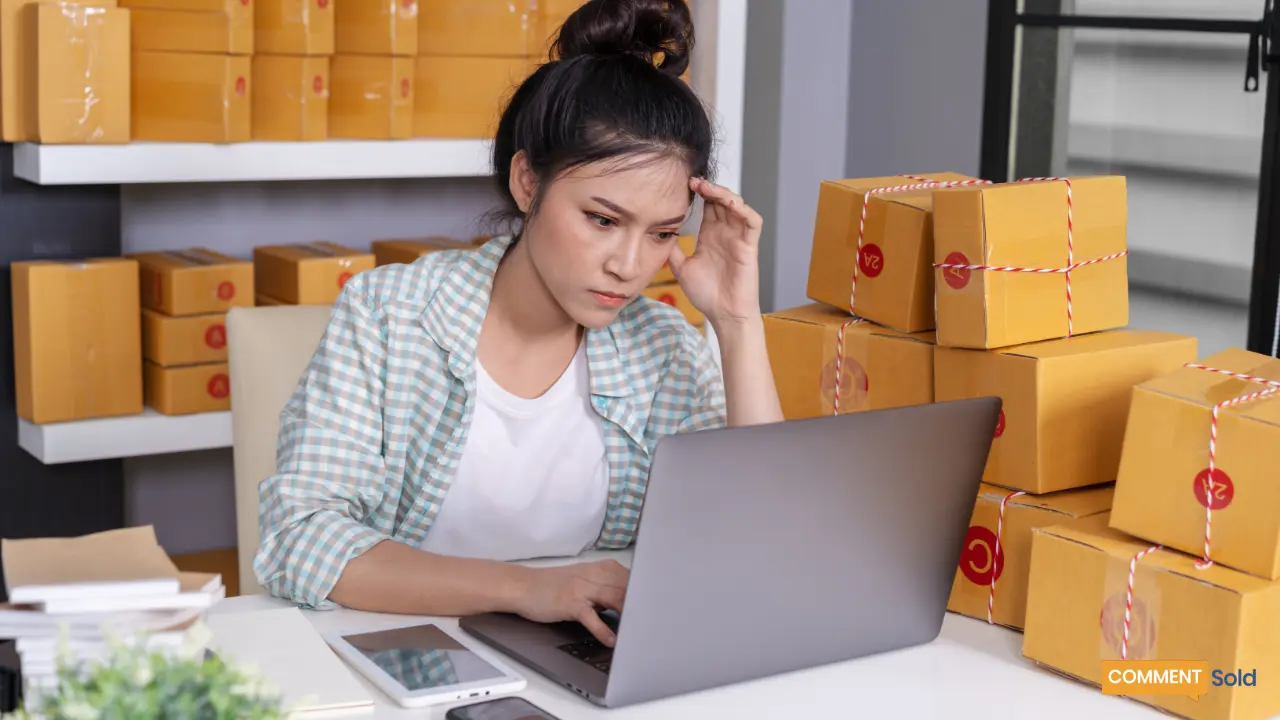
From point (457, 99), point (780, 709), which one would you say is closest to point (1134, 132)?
point (457, 99)

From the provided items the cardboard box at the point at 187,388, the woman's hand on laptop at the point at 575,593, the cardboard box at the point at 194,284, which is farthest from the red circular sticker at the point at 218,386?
the woman's hand on laptop at the point at 575,593

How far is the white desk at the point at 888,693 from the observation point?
3.41 ft

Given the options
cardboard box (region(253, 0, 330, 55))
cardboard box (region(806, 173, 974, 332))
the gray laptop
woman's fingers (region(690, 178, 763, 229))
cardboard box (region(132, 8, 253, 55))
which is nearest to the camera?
the gray laptop

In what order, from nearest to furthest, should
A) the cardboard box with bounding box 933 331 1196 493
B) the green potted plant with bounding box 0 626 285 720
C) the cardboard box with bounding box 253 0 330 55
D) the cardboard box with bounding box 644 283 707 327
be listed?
the green potted plant with bounding box 0 626 285 720
the cardboard box with bounding box 933 331 1196 493
the cardboard box with bounding box 253 0 330 55
the cardboard box with bounding box 644 283 707 327

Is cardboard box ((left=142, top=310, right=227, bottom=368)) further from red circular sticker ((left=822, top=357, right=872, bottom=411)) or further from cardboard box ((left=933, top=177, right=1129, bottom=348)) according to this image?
cardboard box ((left=933, top=177, right=1129, bottom=348))

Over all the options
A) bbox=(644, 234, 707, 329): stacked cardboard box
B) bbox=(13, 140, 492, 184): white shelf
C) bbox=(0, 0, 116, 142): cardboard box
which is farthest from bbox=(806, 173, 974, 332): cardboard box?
bbox=(0, 0, 116, 142): cardboard box

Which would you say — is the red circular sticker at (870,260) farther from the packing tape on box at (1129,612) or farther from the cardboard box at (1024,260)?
the packing tape on box at (1129,612)

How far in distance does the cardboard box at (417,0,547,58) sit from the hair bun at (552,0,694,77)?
0.92 metres

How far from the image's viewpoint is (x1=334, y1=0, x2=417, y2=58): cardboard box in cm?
234

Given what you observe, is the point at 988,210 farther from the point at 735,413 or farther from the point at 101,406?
the point at 101,406

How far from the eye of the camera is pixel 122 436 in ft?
7.41

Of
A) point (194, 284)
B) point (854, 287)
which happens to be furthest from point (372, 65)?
point (854, 287)

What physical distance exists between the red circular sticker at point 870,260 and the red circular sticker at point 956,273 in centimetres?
11

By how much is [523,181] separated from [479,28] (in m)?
→ 1.02
